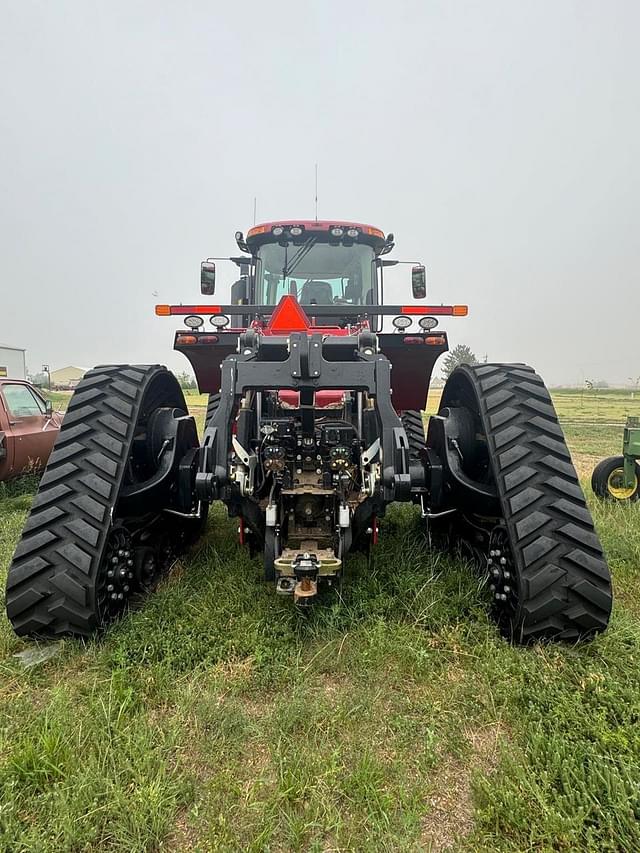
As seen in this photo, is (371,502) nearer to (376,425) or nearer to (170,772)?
(376,425)

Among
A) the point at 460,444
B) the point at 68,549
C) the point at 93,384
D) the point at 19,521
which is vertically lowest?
the point at 19,521

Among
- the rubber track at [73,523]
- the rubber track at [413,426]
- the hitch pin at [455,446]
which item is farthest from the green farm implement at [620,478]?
the rubber track at [73,523]

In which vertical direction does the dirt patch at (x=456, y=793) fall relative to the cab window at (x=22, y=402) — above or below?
below

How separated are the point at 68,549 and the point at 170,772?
1.13m

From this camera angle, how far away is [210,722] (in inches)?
77.5

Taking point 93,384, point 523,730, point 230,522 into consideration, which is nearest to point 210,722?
point 523,730

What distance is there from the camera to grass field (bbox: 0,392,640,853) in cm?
153

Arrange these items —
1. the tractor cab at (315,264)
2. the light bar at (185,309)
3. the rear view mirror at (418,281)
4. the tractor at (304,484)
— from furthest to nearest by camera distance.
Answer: the rear view mirror at (418,281) → the tractor cab at (315,264) → the light bar at (185,309) → the tractor at (304,484)

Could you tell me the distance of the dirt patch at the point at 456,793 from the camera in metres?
1.54

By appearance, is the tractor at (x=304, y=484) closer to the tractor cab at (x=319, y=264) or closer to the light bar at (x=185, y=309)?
the light bar at (x=185, y=309)

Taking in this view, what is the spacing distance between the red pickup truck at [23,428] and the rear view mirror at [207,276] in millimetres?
3275

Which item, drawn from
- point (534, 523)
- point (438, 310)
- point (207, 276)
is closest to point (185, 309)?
point (207, 276)

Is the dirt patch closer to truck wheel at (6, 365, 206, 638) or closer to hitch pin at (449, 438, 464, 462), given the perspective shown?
hitch pin at (449, 438, 464, 462)

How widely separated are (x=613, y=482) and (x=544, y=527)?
4272mm
